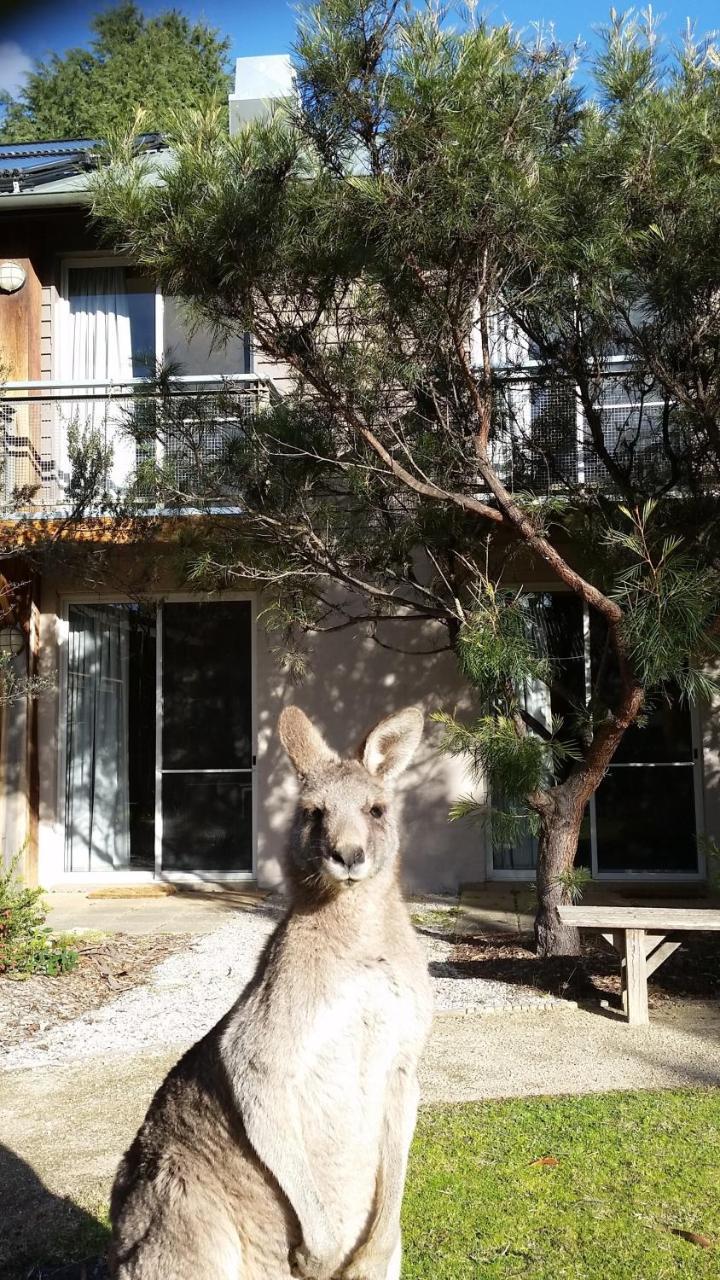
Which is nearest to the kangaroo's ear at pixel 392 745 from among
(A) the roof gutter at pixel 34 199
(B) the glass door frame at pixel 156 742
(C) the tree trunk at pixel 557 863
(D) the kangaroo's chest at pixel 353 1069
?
(D) the kangaroo's chest at pixel 353 1069

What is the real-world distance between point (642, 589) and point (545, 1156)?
3.32 m

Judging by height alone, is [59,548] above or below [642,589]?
above

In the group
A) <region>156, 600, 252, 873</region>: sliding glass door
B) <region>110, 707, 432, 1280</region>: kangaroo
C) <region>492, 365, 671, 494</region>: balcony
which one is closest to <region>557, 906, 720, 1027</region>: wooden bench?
<region>492, 365, 671, 494</region>: balcony

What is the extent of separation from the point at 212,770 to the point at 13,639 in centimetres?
266

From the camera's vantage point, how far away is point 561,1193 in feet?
13.6

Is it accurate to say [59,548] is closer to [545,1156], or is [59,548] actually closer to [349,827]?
[545,1156]

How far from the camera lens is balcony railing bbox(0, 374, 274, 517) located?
27.0 ft

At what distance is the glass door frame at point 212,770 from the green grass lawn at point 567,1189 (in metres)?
6.89

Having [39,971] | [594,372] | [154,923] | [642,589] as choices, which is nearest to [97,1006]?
[39,971]

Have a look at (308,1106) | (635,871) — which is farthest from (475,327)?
(635,871)

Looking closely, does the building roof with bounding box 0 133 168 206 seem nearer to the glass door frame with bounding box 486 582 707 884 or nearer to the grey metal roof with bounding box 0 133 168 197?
the grey metal roof with bounding box 0 133 168 197

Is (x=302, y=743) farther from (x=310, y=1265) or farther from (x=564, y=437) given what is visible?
(x=564, y=437)

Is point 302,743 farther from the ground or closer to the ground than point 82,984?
farther from the ground

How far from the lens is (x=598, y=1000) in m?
A: 7.00
